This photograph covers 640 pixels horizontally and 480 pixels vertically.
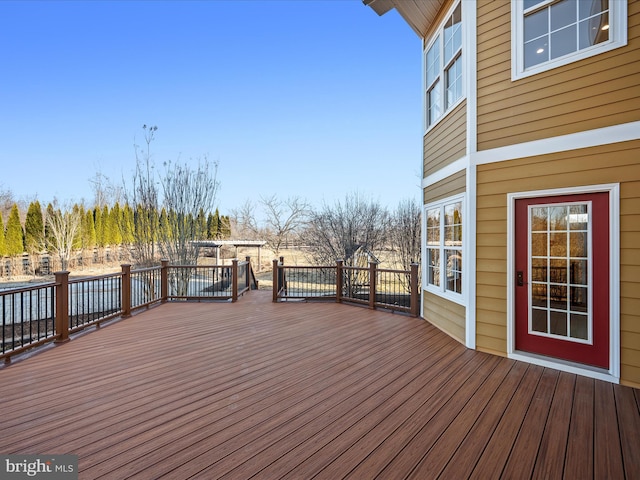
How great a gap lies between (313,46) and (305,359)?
47.4 ft

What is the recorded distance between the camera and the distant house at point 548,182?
9.59ft

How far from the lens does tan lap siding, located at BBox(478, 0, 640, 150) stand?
291 centimetres

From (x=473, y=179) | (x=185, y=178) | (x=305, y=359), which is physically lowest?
(x=305, y=359)

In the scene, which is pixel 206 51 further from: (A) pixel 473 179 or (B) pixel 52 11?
(A) pixel 473 179

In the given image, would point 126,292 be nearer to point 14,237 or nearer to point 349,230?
point 349,230

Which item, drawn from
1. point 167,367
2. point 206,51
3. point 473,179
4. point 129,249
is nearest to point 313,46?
point 206,51

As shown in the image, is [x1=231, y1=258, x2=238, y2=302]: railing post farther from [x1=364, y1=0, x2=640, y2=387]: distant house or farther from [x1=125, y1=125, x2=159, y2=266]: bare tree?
[x1=364, y1=0, x2=640, y2=387]: distant house

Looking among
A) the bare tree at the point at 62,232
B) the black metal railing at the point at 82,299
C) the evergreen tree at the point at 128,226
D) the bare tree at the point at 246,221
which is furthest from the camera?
the bare tree at the point at 246,221

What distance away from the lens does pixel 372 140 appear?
20109 millimetres

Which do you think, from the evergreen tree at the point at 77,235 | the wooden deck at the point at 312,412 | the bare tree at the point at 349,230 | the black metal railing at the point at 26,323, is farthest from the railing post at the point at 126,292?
the evergreen tree at the point at 77,235

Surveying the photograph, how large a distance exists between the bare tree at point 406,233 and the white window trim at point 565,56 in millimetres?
8088

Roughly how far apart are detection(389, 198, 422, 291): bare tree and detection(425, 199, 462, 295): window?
5994mm

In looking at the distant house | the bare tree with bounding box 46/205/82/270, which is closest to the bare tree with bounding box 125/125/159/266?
the bare tree with bounding box 46/205/82/270

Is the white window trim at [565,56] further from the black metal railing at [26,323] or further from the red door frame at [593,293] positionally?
the black metal railing at [26,323]
